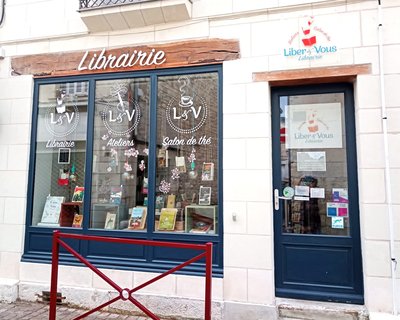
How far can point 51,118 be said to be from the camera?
484 cm

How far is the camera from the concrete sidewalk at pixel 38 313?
3.88 meters

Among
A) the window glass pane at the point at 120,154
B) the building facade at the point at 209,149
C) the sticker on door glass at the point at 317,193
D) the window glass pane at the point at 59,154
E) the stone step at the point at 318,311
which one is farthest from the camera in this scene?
the window glass pane at the point at 59,154

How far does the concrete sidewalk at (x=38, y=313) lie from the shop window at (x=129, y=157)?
25.0 inches

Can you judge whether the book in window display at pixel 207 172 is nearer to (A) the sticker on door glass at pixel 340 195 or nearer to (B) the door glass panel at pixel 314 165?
(B) the door glass panel at pixel 314 165

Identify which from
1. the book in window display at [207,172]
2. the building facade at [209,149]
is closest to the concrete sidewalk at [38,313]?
the building facade at [209,149]

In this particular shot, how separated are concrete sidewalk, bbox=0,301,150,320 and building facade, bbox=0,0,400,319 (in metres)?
0.14

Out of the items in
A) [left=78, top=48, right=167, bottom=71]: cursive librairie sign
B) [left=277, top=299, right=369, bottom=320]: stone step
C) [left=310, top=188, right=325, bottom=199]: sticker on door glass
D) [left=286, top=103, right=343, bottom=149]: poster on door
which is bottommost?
[left=277, top=299, right=369, bottom=320]: stone step

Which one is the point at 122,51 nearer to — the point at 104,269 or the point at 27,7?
the point at 27,7

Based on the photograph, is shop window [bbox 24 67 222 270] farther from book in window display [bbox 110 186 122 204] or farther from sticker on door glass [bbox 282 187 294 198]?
sticker on door glass [bbox 282 187 294 198]

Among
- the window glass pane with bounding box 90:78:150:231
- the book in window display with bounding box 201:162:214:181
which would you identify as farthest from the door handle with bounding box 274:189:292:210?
the window glass pane with bounding box 90:78:150:231

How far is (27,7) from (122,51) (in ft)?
5.57

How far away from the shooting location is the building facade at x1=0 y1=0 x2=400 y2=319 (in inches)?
145

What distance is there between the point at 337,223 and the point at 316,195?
39cm

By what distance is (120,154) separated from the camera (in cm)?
457
